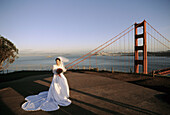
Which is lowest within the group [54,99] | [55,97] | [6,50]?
[54,99]

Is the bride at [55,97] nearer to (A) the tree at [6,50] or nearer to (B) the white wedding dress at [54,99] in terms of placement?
(B) the white wedding dress at [54,99]

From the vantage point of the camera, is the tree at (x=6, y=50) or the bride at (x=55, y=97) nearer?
the bride at (x=55, y=97)

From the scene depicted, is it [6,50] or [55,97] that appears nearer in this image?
[55,97]

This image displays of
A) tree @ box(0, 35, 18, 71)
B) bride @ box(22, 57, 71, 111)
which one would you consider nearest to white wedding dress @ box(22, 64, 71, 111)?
bride @ box(22, 57, 71, 111)

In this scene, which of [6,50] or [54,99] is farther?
[6,50]

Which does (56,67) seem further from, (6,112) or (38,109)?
(6,112)

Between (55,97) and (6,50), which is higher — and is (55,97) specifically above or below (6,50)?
below

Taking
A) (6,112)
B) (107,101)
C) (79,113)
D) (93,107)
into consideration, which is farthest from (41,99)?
(107,101)

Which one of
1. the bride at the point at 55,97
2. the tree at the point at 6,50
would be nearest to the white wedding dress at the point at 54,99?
the bride at the point at 55,97

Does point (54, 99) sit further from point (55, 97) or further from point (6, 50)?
point (6, 50)

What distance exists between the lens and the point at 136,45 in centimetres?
1272

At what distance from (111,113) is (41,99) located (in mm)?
3053

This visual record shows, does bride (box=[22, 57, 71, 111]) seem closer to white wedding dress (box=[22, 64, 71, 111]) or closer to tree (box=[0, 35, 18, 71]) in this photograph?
white wedding dress (box=[22, 64, 71, 111])

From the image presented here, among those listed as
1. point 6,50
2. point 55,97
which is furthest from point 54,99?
point 6,50
